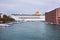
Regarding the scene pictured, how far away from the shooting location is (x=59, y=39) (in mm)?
17375

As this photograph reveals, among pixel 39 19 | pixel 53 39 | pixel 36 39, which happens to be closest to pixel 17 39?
pixel 36 39

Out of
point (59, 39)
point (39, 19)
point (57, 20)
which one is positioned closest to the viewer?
point (59, 39)

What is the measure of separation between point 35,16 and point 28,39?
7999cm

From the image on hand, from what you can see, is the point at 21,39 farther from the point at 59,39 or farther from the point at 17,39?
the point at 59,39

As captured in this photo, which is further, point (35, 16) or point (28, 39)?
point (35, 16)

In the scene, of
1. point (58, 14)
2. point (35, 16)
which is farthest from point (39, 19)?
point (58, 14)

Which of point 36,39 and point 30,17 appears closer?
point 36,39

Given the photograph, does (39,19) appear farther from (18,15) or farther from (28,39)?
(28,39)

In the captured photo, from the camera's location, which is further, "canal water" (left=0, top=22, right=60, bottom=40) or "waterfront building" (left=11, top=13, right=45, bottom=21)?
"waterfront building" (left=11, top=13, right=45, bottom=21)

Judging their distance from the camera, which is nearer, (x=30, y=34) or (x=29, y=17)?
(x=30, y=34)

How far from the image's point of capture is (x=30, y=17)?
97812 millimetres

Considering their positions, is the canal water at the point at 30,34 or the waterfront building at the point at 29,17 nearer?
the canal water at the point at 30,34

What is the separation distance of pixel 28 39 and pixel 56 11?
38471 millimetres

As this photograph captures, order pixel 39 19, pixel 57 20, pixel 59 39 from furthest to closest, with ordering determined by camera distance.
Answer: pixel 39 19, pixel 57 20, pixel 59 39
